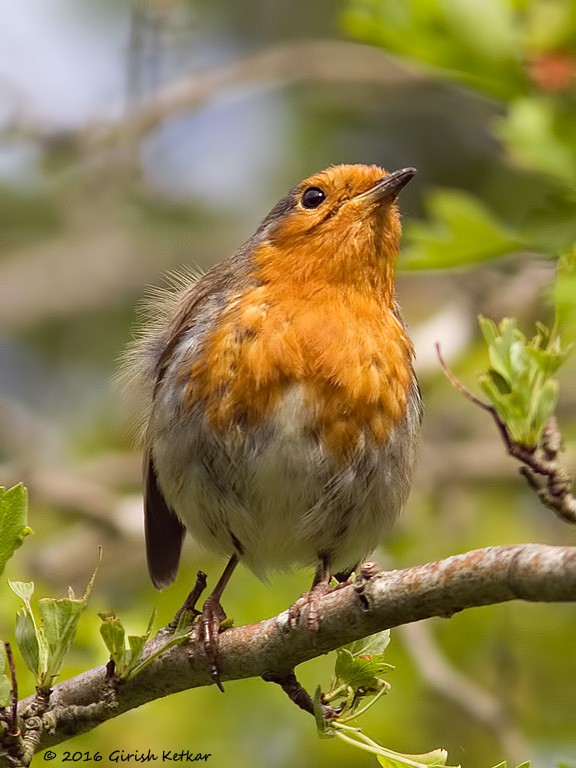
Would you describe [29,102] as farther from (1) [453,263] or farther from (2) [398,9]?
(1) [453,263]

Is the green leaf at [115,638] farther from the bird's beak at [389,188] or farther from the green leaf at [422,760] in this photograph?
the bird's beak at [389,188]

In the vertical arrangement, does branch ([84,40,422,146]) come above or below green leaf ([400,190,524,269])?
above

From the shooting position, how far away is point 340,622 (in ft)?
9.70

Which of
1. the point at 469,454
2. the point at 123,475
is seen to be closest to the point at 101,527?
the point at 123,475

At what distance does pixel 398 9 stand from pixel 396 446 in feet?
5.02

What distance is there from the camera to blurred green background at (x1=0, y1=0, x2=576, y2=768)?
3.99 metres

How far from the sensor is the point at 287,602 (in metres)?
5.58

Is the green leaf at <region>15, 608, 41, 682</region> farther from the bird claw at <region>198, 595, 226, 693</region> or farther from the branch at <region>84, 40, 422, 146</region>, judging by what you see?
the branch at <region>84, 40, 422, 146</region>

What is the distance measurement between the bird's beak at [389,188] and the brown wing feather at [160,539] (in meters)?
1.49

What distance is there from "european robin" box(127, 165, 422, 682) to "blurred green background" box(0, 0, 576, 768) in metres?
0.31

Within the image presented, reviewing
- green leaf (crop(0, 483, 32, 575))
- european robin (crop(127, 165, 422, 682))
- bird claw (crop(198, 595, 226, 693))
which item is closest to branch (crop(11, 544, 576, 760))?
bird claw (crop(198, 595, 226, 693))

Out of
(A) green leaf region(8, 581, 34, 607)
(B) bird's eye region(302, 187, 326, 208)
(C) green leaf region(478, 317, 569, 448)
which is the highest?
(B) bird's eye region(302, 187, 326, 208)

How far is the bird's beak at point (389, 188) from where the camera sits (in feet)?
14.5
